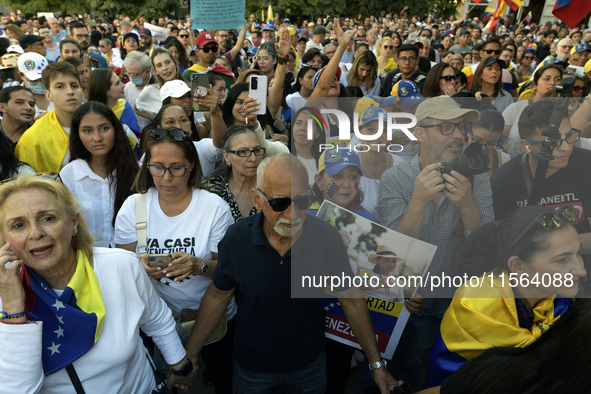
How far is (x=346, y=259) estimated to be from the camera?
6.41 feet

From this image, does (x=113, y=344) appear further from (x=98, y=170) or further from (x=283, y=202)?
(x=98, y=170)

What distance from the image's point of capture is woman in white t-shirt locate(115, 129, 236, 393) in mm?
2334

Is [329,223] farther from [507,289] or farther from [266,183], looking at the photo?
[507,289]

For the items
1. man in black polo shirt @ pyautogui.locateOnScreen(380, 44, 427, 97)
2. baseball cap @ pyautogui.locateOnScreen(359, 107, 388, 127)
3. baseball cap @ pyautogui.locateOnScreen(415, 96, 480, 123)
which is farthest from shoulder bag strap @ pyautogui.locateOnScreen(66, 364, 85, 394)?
man in black polo shirt @ pyautogui.locateOnScreen(380, 44, 427, 97)

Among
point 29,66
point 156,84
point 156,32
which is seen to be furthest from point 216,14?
point 156,32

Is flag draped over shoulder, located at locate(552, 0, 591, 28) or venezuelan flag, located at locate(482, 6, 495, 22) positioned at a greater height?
venezuelan flag, located at locate(482, 6, 495, 22)

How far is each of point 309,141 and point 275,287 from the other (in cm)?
84

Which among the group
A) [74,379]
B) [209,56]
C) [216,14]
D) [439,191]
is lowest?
[74,379]

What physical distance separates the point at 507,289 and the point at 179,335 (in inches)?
65.7

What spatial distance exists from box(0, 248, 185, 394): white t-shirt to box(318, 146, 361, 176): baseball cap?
3.36 ft

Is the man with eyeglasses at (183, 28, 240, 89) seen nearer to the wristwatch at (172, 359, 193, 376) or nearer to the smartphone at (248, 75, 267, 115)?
the smartphone at (248, 75, 267, 115)

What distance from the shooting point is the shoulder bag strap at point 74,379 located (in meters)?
1.64

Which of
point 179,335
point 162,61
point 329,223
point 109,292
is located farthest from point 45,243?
point 162,61

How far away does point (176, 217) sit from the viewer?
2352 mm
